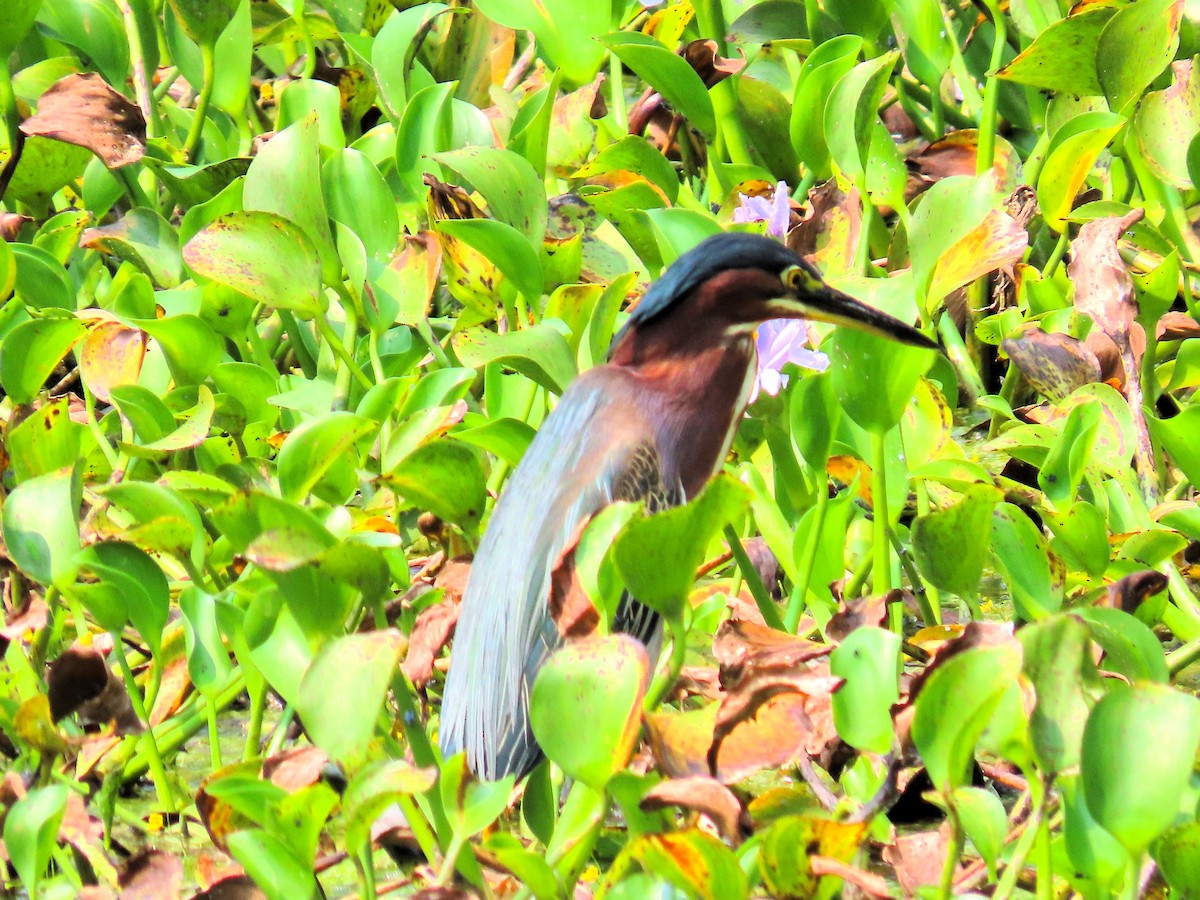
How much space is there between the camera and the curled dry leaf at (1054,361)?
2656 mm

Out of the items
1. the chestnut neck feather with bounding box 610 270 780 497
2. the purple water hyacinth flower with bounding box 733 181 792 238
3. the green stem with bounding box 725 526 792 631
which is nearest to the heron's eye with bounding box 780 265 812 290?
the chestnut neck feather with bounding box 610 270 780 497

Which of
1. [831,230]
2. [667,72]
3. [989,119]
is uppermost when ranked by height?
[667,72]

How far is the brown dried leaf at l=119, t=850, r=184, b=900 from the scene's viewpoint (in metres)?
2.00

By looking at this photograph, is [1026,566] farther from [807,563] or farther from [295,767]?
[295,767]

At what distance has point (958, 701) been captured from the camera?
1518mm

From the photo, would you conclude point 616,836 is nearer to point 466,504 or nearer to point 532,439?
point 466,504

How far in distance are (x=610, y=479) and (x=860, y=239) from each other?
2.15 feet

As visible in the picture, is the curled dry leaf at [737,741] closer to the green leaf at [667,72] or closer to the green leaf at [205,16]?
the green leaf at [667,72]

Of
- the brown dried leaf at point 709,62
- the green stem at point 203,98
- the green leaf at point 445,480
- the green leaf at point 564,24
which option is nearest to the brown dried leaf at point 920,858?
the green leaf at point 445,480

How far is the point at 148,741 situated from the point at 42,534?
0.37 metres

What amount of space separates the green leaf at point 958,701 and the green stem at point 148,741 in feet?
4.06

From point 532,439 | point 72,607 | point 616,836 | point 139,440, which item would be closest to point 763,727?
point 616,836

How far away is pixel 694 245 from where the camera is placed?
2.63m

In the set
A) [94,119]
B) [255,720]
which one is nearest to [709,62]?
[94,119]
